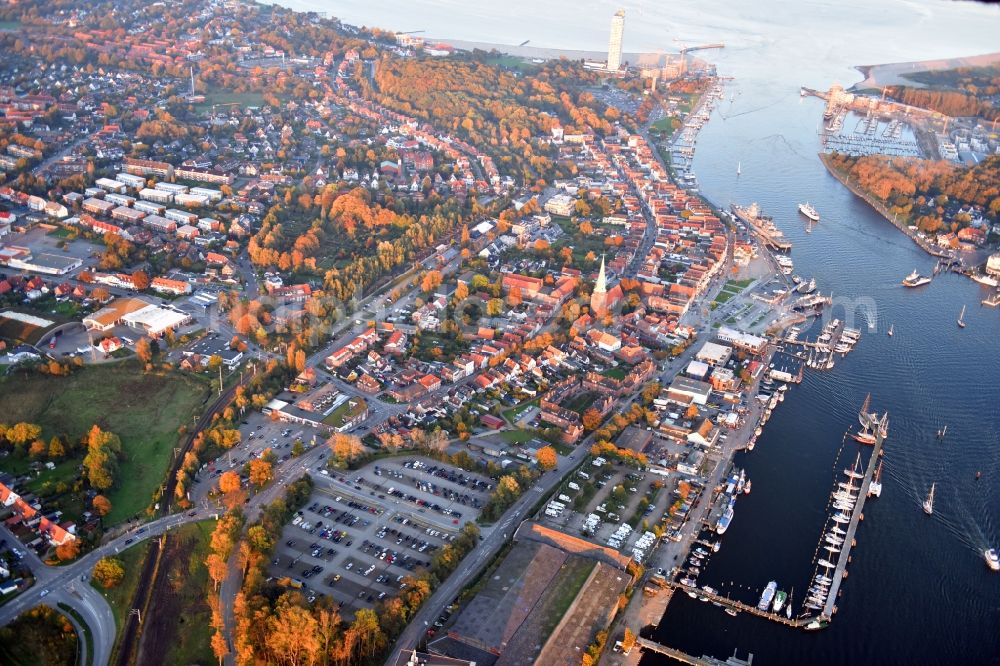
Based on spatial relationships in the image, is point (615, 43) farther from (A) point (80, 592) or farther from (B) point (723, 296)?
(A) point (80, 592)

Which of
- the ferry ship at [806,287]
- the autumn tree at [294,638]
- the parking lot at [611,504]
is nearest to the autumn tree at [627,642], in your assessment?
the parking lot at [611,504]

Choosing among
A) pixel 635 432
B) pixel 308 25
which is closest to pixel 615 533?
pixel 635 432

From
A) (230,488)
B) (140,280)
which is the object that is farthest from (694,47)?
(230,488)

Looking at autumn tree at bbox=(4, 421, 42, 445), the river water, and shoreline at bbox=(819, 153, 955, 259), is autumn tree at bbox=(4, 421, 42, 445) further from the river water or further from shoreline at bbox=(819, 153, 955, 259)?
shoreline at bbox=(819, 153, 955, 259)

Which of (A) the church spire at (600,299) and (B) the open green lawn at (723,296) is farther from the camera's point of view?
(B) the open green lawn at (723,296)

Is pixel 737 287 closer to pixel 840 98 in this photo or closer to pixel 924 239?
pixel 924 239

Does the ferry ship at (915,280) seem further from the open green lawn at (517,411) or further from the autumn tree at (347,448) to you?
the autumn tree at (347,448)
